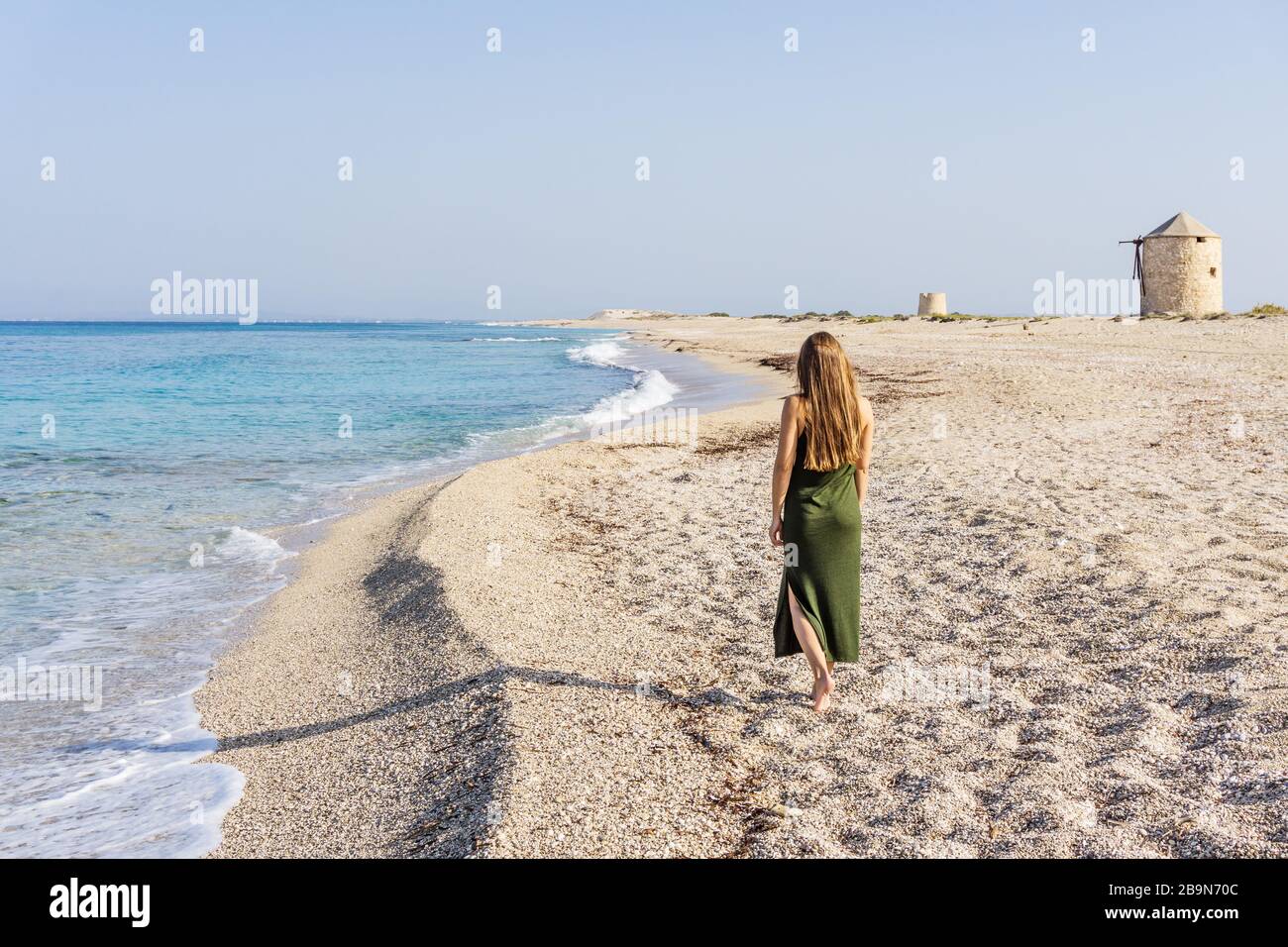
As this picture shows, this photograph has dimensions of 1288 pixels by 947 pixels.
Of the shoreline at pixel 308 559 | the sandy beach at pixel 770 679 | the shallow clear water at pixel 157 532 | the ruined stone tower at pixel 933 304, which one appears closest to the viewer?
the sandy beach at pixel 770 679

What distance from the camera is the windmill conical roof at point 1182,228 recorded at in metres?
43.2

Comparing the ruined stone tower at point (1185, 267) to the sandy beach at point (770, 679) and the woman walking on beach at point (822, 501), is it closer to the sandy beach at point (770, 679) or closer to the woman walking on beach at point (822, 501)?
the sandy beach at point (770, 679)

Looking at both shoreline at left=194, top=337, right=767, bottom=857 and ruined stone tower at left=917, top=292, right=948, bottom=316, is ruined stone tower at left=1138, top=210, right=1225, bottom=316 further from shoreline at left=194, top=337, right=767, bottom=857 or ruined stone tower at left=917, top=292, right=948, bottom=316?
shoreline at left=194, top=337, right=767, bottom=857

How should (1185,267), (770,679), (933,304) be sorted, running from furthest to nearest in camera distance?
(933,304) < (1185,267) < (770,679)

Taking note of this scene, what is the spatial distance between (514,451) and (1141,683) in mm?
12405

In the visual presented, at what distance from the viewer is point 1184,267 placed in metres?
43.2

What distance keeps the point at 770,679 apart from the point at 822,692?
54 cm

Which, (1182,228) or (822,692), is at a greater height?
(1182,228)

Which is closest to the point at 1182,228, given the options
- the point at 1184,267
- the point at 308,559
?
the point at 1184,267

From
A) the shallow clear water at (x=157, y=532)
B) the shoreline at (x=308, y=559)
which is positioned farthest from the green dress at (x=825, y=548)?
the shallow clear water at (x=157, y=532)

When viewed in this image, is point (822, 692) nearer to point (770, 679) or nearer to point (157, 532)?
point (770, 679)

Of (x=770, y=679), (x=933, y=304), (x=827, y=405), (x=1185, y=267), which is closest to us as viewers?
(x=827, y=405)
